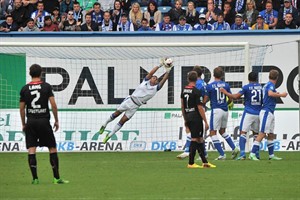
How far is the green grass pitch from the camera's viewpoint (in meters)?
15.0

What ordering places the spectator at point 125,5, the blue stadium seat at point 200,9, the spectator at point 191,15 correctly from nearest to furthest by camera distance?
the spectator at point 191,15, the blue stadium seat at point 200,9, the spectator at point 125,5

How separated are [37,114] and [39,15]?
1484 centimetres

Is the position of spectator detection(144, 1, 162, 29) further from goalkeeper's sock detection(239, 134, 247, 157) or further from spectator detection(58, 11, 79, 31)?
goalkeeper's sock detection(239, 134, 247, 157)

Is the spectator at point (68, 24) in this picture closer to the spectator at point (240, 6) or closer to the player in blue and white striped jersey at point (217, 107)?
the spectator at point (240, 6)

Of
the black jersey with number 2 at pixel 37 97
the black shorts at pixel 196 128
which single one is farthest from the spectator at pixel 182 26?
the black jersey with number 2 at pixel 37 97

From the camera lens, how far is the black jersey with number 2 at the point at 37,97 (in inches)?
659

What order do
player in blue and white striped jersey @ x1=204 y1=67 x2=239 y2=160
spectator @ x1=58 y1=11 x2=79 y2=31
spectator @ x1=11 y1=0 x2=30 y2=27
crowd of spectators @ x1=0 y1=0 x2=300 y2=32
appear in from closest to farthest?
player in blue and white striped jersey @ x1=204 y1=67 x2=239 y2=160
crowd of spectators @ x1=0 y1=0 x2=300 y2=32
spectator @ x1=58 y1=11 x2=79 y2=31
spectator @ x1=11 y1=0 x2=30 y2=27

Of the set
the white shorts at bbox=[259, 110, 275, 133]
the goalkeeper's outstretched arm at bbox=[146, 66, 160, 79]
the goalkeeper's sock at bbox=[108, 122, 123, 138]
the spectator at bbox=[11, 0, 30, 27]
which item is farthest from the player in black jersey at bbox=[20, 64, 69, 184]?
the spectator at bbox=[11, 0, 30, 27]

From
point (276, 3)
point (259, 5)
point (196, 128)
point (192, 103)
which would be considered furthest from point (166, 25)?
point (196, 128)

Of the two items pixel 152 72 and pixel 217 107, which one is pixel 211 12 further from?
pixel 217 107

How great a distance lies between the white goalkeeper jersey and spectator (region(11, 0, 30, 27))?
511 cm

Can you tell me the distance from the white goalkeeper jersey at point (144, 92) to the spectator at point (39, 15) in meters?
4.60

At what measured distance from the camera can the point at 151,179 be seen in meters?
17.9

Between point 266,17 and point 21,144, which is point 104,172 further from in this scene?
point 266,17
